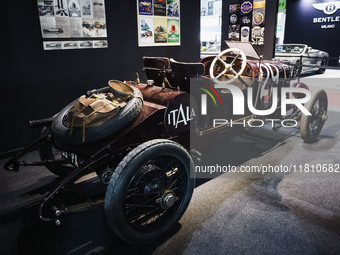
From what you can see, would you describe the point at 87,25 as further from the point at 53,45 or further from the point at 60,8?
the point at 53,45

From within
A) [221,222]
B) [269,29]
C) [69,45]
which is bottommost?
[221,222]

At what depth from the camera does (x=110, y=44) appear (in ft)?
14.6

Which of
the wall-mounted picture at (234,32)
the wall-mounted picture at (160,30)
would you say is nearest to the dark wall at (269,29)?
the wall-mounted picture at (234,32)

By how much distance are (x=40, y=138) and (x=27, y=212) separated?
71 cm

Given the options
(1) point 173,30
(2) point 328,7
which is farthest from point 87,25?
(2) point 328,7

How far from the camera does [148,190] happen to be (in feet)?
6.93

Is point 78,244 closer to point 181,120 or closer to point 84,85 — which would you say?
point 181,120

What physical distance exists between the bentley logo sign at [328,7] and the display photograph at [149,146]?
10.2 metres

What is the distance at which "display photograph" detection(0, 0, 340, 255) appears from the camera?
2111 millimetres

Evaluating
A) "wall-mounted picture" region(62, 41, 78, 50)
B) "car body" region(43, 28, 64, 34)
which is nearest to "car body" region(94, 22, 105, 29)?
"wall-mounted picture" region(62, 41, 78, 50)

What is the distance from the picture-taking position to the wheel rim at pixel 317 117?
4135 millimetres

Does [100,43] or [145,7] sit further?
[145,7]

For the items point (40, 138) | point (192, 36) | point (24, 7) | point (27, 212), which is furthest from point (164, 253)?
point (192, 36)

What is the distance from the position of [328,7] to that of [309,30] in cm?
128
